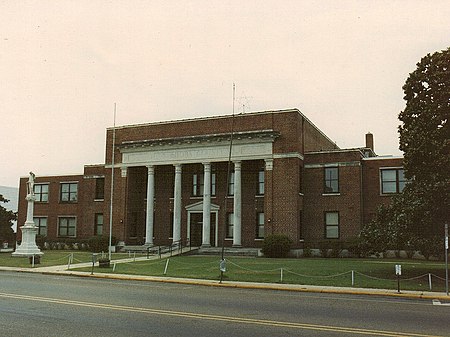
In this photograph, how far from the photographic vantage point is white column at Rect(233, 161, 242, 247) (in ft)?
138

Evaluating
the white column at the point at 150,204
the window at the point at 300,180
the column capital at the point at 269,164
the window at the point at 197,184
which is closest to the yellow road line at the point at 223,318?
the column capital at the point at 269,164

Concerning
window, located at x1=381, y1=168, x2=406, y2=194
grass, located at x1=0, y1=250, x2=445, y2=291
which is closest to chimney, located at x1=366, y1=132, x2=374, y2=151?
window, located at x1=381, y1=168, x2=406, y2=194

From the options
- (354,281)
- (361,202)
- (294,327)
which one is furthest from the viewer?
(361,202)

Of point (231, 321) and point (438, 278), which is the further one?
point (438, 278)

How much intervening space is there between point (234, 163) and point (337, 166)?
8.49 meters

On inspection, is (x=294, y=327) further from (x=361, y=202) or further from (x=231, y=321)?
(x=361, y=202)

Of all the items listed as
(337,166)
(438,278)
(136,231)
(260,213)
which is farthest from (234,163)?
(438,278)

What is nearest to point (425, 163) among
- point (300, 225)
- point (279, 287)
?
point (279, 287)

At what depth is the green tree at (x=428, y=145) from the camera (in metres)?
22.9

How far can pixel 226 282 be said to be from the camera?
2325 centimetres

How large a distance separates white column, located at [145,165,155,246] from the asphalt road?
27.4 meters

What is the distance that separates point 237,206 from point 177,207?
5.86m

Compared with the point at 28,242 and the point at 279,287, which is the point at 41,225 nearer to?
the point at 28,242

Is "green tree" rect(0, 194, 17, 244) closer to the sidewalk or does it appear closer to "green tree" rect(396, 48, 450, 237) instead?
the sidewalk
